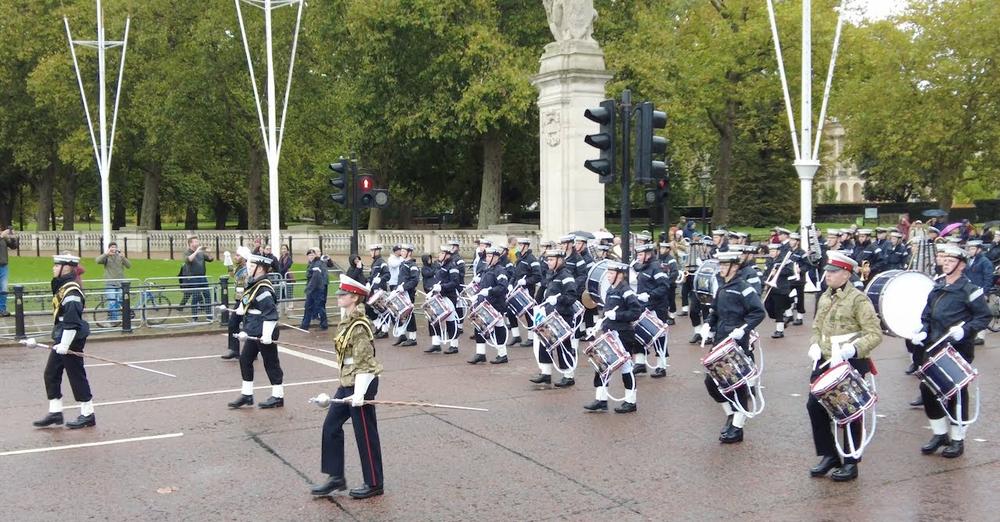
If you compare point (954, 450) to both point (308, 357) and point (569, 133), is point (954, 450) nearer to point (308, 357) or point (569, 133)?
point (308, 357)

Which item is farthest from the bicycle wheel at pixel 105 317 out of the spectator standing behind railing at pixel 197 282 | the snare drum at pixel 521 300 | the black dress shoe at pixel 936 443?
the black dress shoe at pixel 936 443

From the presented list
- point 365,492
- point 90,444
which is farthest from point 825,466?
point 90,444

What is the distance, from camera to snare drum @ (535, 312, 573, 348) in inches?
492

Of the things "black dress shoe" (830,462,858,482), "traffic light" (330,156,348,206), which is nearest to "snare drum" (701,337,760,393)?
"black dress shoe" (830,462,858,482)

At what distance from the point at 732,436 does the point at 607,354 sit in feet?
6.63

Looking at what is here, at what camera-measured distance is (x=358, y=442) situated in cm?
793

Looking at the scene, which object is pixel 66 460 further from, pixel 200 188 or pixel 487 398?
pixel 200 188

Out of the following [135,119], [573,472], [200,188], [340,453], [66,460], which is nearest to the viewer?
[340,453]

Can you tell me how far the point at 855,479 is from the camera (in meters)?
8.17

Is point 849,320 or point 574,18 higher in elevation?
point 574,18

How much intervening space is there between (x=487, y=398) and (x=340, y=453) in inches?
172

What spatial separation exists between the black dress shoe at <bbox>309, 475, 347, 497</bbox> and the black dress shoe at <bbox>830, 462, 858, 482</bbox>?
13.7ft

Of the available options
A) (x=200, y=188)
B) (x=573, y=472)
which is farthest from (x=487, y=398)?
(x=200, y=188)

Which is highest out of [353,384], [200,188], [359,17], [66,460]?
[359,17]
